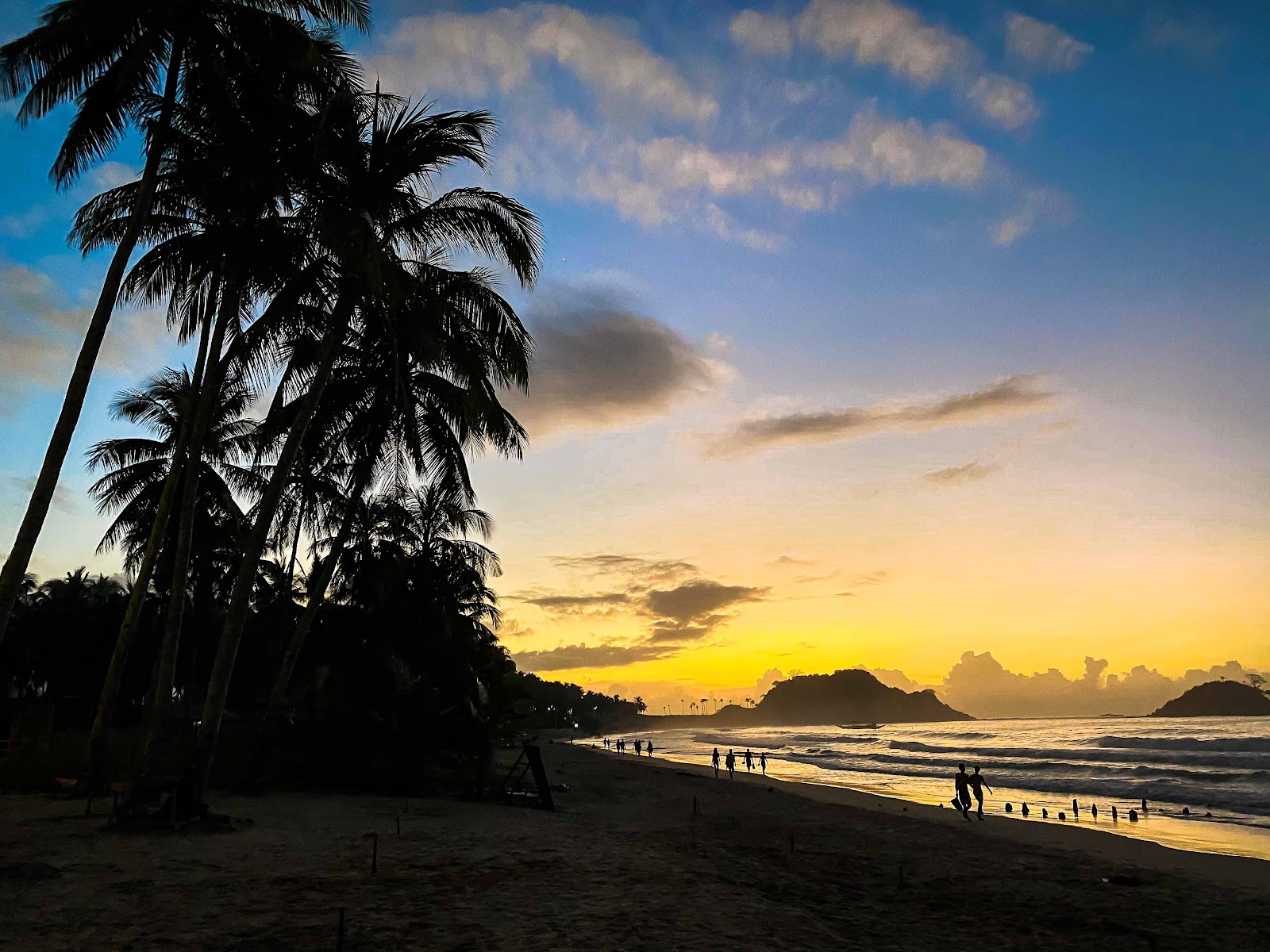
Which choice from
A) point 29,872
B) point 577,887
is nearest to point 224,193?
point 29,872

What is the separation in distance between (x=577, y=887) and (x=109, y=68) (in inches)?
549

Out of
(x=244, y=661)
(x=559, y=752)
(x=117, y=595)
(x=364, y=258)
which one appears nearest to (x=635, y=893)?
(x=364, y=258)

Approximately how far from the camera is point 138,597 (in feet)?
55.4

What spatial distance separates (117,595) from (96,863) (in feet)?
114

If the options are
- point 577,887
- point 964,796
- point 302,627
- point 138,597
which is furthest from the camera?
point 964,796

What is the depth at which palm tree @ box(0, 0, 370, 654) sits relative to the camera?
11.0m

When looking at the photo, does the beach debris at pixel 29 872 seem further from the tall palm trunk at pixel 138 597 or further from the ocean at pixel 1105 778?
the ocean at pixel 1105 778

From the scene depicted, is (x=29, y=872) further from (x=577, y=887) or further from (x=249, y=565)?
(x=577, y=887)

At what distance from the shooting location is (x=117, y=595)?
129 ft

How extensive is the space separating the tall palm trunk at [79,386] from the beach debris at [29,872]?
2.76 metres

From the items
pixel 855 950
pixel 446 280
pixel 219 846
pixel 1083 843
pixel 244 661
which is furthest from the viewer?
pixel 244 661

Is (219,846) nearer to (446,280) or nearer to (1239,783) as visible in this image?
(446,280)

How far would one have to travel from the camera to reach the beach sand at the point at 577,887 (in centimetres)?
781

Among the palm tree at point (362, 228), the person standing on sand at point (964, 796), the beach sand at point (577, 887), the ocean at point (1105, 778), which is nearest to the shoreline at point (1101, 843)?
the beach sand at point (577, 887)
